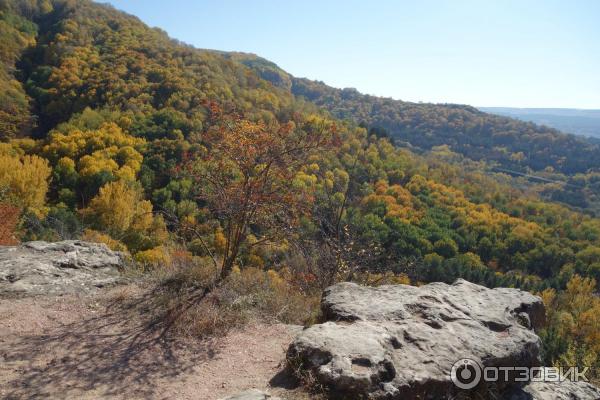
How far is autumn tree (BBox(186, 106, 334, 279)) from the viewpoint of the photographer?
7.08m

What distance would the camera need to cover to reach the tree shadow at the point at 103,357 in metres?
4.64

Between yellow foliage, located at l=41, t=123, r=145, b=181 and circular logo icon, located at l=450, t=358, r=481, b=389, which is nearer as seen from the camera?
circular logo icon, located at l=450, t=358, r=481, b=389

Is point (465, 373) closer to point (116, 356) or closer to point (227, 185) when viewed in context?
point (116, 356)

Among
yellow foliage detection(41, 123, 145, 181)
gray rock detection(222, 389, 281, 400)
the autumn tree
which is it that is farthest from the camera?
yellow foliage detection(41, 123, 145, 181)

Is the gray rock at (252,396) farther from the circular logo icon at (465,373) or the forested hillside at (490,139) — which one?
the forested hillside at (490,139)

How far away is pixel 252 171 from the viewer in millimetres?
7195

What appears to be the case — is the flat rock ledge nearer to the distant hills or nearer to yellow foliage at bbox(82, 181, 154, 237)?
yellow foliage at bbox(82, 181, 154, 237)

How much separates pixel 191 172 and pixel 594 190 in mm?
123610

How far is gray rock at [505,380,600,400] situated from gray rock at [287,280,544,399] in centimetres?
31

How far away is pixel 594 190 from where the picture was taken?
341ft

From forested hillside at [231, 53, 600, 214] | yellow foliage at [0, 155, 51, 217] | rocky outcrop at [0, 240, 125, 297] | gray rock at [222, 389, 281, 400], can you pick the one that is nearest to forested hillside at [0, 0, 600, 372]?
yellow foliage at [0, 155, 51, 217]

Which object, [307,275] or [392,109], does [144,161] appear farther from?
[392,109]

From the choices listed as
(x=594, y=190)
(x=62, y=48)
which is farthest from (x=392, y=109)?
(x=62, y=48)

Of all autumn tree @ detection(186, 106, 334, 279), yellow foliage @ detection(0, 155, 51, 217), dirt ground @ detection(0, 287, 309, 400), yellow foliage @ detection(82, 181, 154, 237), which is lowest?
yellow foliage @ detection(82, 181, 154, 237)
